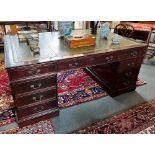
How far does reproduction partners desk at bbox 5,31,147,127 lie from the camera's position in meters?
1.50

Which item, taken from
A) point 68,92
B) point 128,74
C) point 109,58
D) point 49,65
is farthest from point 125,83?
point 49,65

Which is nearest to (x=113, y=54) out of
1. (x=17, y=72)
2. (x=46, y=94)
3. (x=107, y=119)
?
(x=107, y=119)

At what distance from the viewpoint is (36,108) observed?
1.75 m

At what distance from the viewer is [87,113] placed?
1.99 m

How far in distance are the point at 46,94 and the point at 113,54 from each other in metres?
0.87

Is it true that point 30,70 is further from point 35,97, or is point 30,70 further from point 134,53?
point 134,53

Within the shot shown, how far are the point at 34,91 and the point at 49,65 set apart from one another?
1.02 ft

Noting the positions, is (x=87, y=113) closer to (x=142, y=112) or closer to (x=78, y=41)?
(x=142, y=112)

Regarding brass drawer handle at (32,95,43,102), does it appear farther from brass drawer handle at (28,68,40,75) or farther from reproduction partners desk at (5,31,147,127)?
brass drawer handle at (28,68,40,75)

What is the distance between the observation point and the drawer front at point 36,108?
168 centimetres

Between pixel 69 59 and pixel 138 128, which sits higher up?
pixel 69 59

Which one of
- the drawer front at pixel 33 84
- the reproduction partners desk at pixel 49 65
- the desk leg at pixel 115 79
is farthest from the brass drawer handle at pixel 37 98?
the desk leg at pixel 115 79

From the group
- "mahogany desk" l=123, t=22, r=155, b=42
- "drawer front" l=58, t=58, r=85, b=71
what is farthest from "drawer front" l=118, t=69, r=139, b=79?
"mahogany desk" l=123, t=22, r=155, b=42

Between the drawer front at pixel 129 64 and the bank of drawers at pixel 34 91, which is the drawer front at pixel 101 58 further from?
the bank of drawers at pixel 34 91
